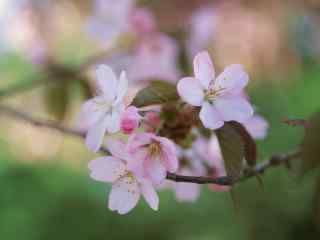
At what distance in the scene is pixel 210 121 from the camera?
2.06 feet

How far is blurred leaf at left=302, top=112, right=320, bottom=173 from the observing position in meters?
0.66

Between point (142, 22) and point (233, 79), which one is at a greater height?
point (142, 22)

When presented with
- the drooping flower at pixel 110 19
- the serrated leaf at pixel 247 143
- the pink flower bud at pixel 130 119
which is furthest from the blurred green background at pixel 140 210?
the pink flower bud at pixel 130 119

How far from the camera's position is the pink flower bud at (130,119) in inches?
25.1

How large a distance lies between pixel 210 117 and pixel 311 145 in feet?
0.41

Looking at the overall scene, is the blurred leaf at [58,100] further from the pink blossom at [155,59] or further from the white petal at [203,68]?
the white petal at [203,68]

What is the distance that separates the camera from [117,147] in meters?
0.65

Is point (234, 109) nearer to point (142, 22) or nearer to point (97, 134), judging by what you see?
point (97, 134)

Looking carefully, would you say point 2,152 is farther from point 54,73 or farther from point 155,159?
point 155,159

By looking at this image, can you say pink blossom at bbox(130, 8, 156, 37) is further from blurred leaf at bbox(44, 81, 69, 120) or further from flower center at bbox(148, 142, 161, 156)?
flower center at bbox(148, 142, 161, 156)

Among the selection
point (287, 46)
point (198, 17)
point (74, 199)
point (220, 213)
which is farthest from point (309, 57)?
point (198, 17)

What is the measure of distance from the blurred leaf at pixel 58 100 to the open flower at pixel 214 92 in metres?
0.57

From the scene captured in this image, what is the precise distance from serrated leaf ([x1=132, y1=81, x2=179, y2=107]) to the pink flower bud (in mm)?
32

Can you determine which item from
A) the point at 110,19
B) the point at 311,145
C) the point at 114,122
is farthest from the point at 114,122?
the point at 110,19
